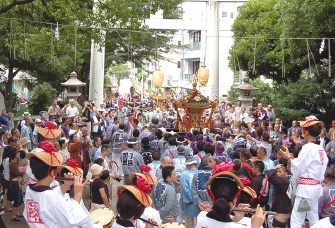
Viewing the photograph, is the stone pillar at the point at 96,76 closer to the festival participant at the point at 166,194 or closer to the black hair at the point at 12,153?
the black hair at the point at 12,153

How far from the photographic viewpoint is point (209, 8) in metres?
30.3

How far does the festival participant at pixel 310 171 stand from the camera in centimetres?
794

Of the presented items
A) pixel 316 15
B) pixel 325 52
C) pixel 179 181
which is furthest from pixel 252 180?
pixel 325 52

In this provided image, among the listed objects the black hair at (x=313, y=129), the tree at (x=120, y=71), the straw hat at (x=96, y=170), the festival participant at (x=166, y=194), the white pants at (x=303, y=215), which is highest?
the tree at (x=120, y=71)

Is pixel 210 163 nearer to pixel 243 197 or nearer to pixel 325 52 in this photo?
pixel 243 197

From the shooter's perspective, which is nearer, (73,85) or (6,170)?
(6,170)

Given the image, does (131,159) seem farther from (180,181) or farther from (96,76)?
(96,76)

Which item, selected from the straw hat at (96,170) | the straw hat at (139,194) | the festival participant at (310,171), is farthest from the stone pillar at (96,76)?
the straw hat at (139,194)

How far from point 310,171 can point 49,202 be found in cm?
444

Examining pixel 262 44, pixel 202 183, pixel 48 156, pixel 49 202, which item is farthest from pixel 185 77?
pixel 49 202

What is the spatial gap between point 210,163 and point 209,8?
→ 23.0m

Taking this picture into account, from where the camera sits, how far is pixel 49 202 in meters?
5.00

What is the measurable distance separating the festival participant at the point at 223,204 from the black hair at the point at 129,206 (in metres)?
0.57

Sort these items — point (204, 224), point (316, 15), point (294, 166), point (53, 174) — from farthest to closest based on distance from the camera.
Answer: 1. point (316, 15)
2. point (294, 166)
3. point (53, 174)
4. point (204, 224)
